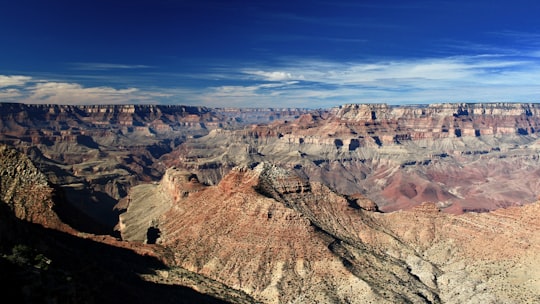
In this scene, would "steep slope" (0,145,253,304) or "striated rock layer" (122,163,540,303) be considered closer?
"steep slope" (0,145,253,304)

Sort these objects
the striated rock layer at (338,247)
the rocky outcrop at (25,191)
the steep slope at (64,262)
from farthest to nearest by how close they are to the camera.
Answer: the rocky outcrop at (25,191)
the striated rock layer at (338,247)
the steep slope at (64,262)

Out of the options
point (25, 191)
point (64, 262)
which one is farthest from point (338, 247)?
point (25, 191)

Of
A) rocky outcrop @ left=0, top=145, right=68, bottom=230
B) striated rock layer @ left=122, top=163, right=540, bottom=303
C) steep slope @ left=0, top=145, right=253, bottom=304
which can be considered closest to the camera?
steep slope @ left=0, top=145, right=253, bottom=304

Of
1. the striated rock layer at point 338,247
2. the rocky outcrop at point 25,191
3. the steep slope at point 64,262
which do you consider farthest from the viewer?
the rocky outcrop at point 25,191

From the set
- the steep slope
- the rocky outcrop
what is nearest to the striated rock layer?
the steep slope

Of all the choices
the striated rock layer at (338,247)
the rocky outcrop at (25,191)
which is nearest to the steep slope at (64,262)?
the rocky outcrop at (25,191)

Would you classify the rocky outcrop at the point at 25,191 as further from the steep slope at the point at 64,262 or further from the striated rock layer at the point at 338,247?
the striated rock layer at the point at 338,247

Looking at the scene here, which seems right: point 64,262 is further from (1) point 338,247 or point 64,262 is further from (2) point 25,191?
(1) point 338,247

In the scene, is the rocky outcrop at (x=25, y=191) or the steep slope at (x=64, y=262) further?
the rocky outcrop at (x=25, y=191)

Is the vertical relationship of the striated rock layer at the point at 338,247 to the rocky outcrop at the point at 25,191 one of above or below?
below

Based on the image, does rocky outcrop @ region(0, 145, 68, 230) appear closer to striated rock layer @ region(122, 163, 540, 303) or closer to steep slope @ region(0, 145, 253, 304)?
steep slope @ region(0, 145, 253, 304)

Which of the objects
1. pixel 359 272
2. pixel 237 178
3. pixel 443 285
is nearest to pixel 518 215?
pixel 443 285

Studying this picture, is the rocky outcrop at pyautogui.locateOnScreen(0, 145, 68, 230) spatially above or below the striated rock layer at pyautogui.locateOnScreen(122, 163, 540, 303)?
above
